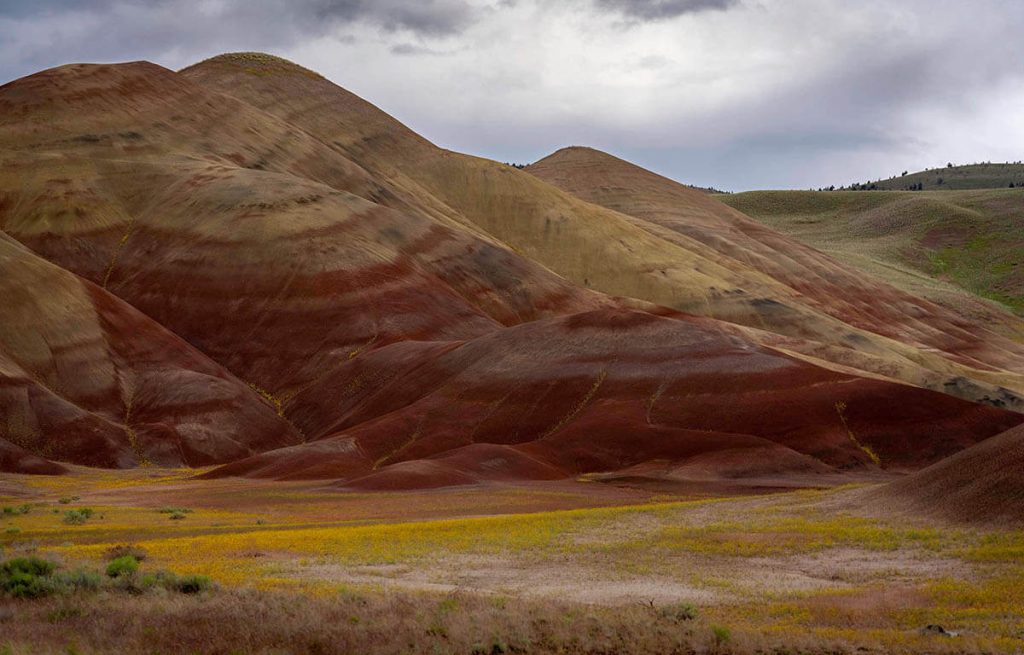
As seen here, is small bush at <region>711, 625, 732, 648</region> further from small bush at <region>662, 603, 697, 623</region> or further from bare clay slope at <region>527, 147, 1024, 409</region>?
bare clay slope at <region>527, 147, 1024, 409</region>

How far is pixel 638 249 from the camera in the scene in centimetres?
13825

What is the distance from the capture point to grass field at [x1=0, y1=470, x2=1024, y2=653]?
19.8 m

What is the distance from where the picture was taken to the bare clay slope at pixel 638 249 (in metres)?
128

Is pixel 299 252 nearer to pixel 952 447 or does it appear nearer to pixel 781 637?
pixel 952 447

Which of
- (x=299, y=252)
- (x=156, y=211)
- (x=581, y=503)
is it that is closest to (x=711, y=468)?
(x=581, y=503)

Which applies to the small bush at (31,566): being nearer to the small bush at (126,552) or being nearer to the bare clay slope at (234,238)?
the small bush at (126,552)

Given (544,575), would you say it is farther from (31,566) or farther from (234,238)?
(234,238)

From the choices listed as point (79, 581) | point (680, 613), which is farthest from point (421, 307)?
point (680, 613)

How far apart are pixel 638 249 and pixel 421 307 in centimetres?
4311

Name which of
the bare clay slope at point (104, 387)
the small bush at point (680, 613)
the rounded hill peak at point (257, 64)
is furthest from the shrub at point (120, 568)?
the rounded hill peak at point (257, 64)

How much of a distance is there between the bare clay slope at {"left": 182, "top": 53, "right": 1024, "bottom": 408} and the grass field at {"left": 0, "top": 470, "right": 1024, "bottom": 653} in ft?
255

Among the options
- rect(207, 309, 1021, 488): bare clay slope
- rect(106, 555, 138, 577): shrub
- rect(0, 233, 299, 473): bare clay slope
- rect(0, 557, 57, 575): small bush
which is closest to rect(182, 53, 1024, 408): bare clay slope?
rect(207, 309, 1021, 488): bare clay slope

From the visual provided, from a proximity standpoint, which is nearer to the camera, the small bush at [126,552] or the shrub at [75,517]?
the small bush at [126,552]

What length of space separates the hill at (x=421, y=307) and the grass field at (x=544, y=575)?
18.1m
